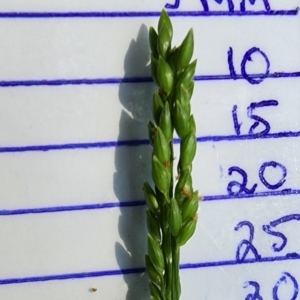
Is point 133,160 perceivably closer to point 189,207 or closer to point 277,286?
point 189,207

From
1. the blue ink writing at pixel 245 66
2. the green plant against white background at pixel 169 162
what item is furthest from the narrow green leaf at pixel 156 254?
the blue ink writing at pixel 245 66

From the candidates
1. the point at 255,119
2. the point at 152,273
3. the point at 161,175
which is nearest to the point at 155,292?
the point at 152,273

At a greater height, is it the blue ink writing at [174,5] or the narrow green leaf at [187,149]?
the blue ink writing at [174,5]

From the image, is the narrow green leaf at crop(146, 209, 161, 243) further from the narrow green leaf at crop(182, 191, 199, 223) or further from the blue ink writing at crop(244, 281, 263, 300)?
the blue ink writing at crop(244, 281, 263, 300)

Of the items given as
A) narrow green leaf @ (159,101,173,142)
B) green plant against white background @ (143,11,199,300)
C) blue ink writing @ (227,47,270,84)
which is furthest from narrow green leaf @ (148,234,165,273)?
blue ink writing @ (227,47,270,84)

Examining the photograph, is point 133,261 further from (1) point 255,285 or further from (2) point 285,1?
(2) point 285,1

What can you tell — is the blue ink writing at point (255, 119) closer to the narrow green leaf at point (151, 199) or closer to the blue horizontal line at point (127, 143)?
the blue horizontal line at point (127, 143)

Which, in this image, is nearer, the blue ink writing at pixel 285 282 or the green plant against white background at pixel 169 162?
the green plant against white background at pixel 169 162

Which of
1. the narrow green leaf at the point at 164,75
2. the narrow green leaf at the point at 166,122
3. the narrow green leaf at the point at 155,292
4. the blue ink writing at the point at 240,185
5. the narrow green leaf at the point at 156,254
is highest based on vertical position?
the narrow green leaf at the point at 164,75
